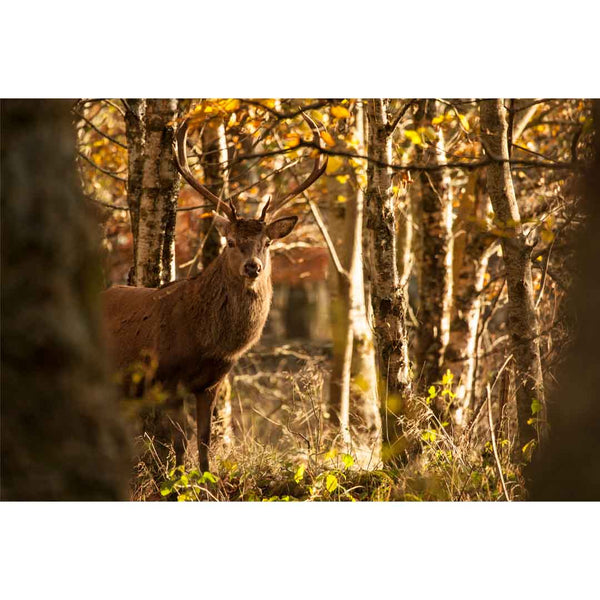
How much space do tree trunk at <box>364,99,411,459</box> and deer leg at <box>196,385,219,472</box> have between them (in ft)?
3.45

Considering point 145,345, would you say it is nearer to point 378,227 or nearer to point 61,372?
point 378,227

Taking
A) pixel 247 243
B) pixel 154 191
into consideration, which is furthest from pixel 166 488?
pixel 154 191

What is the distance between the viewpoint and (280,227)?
510 centimetres

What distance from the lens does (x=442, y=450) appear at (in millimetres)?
4727

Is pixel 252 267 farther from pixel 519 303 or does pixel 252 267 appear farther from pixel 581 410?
pixel 581 410

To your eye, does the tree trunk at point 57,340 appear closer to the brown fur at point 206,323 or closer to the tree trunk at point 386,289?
the brown fur at point 206,323

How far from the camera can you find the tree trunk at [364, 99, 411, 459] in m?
4.92

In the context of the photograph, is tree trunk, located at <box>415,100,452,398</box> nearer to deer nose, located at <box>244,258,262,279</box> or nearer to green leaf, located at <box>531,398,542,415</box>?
green leaf, located at <box>531,398,542,415</box>

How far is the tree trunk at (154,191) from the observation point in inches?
209

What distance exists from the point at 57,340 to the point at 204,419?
2.85m

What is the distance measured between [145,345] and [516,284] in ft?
7.39

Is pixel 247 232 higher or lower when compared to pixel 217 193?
lower

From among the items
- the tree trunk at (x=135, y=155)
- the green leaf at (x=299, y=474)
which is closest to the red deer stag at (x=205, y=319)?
the tree trunk at (x=135, y=155)
